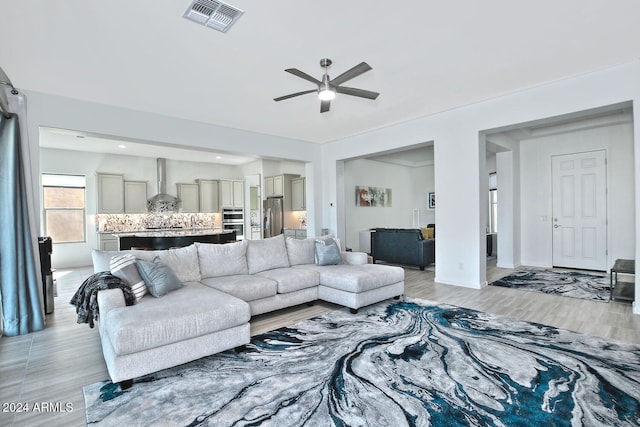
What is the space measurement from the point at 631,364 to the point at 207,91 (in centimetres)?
512

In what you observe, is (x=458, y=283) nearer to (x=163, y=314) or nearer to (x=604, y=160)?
(x=604, y=160)

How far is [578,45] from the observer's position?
3.25 meters

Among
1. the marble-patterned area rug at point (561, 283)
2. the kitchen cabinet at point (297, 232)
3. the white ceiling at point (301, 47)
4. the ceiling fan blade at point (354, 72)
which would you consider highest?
the white ceiling at point (301, 47)

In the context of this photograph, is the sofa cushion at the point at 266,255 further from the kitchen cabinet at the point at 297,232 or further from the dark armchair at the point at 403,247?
the kitchen cabinet at the point at 297,232

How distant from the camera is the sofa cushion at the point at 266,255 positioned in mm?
4242

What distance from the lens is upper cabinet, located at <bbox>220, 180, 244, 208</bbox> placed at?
9820 millimetres

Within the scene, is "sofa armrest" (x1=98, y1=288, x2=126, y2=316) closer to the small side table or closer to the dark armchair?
the dark armchair

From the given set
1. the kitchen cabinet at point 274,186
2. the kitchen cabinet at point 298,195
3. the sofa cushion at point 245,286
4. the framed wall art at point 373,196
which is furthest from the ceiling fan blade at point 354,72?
the kitchen cabinet at point 274,186

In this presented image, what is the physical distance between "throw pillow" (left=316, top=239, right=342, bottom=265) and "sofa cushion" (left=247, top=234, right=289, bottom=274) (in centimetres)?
47

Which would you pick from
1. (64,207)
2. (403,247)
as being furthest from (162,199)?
(403,247)

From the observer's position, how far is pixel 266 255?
436 cm

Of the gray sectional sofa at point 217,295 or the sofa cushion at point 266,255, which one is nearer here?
the gray sectional sofa at point 217,295

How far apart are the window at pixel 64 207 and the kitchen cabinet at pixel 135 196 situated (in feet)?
3.03

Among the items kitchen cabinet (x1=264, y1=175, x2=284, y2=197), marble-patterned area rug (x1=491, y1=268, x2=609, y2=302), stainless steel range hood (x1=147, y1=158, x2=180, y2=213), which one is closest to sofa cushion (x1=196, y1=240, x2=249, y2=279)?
marble-patterned area rug (x1=491, y1=268, x2=609, y2=302)
